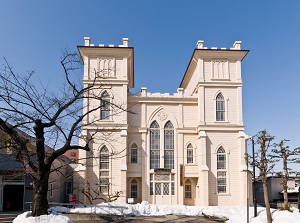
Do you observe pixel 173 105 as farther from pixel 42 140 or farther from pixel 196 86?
pixel 42 140

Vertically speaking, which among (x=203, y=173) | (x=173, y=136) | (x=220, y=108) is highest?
(x=220, y=108)

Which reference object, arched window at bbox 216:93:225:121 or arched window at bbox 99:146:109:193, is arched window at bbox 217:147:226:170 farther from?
arched window at bbox 99:146:109:193

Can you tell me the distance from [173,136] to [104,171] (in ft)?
21.9

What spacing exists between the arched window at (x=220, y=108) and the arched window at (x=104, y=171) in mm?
10060

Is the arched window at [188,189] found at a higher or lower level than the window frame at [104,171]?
lower

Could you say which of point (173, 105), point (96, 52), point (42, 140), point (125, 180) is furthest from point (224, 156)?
point (42, 140)

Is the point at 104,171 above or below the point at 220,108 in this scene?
below

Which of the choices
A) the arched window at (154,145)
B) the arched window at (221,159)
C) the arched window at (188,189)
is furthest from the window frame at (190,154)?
the arched window at (154,145)

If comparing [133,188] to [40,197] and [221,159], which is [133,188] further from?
[40,197]

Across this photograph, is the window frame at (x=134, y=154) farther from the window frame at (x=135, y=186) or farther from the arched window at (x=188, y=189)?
the arched window at (x=188, y=189)

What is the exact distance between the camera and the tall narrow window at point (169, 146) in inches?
1156

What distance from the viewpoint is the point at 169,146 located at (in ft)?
97.5

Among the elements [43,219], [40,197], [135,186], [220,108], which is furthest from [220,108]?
[43,219]

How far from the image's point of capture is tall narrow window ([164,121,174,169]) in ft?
96.4
